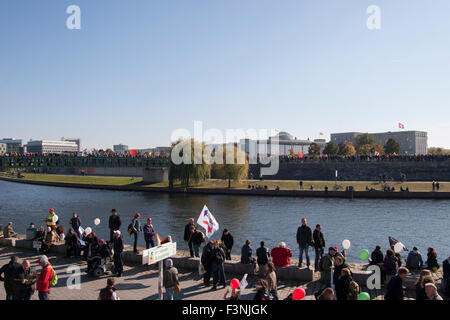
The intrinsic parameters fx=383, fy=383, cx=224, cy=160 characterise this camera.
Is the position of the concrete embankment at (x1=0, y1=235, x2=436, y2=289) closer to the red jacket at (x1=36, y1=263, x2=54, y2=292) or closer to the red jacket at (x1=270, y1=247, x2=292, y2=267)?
the red jacket at (x1=270, y1=247, x2=292, y2=267)

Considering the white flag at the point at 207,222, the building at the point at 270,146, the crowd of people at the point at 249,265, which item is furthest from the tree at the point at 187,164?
the building at the point at 270,146

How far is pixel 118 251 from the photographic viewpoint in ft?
44.9

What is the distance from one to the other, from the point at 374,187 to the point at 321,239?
4706 cm

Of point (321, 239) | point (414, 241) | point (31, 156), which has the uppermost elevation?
point (31, 156)

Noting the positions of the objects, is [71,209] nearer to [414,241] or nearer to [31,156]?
[31,156]

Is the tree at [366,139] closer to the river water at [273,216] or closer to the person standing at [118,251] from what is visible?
the river water at [273,216]

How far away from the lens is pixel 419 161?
233 ft

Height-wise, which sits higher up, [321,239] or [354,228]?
[321,239]

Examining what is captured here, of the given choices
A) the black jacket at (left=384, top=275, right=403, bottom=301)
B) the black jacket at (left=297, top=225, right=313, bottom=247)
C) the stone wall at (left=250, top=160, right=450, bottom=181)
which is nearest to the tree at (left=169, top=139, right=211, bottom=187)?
the stone wall at (left=250, top=160, right=450, bottom=181)

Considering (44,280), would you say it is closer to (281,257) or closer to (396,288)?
(281,257)
